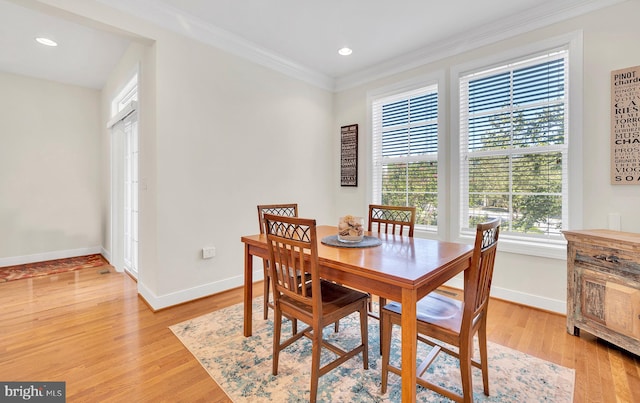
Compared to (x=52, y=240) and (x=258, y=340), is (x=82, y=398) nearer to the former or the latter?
(x=258, y=340)

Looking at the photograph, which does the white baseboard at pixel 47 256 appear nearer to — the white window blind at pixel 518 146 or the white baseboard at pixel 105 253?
the white baseboard at pixel 105 253

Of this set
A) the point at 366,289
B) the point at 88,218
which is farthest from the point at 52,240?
the point at 366,289

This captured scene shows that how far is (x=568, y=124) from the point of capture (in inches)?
97.6

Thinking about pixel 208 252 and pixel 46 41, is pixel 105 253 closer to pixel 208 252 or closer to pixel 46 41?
pixel 208 252

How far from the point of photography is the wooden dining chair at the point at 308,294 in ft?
4.91

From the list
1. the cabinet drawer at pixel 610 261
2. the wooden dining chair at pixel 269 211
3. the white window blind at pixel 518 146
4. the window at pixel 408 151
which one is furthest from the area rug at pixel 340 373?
the window at pixel 408 151

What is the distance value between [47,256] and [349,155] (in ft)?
Result: 16.2

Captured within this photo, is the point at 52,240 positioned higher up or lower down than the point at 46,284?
higher up

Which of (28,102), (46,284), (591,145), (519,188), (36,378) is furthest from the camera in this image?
(28,102)

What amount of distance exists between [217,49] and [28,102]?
11.2 feet

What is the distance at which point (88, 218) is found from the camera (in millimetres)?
4770

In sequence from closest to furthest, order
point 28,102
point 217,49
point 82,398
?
point 82,398
point 217,49
point 28,102

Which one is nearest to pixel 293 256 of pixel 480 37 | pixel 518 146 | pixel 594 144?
pixel 518 146

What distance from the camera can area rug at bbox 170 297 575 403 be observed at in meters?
1.58
